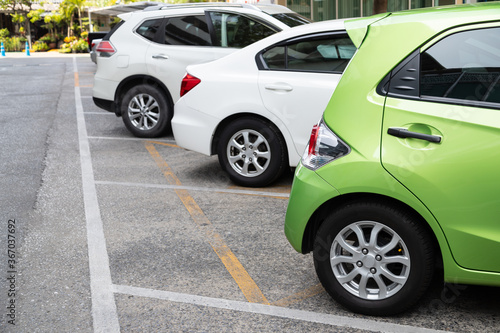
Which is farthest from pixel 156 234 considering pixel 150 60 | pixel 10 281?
pixel 150 60

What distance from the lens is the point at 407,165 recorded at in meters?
3.27

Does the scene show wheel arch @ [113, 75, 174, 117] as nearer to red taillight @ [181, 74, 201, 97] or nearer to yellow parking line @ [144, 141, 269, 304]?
yellow parking line @ [144, 141, 269, 304]

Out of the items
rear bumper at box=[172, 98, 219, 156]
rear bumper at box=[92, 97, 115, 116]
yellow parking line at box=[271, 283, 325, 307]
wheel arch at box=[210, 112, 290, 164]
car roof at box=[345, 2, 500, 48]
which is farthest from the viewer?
rear bumper at box=[92, 97, 115, 116]

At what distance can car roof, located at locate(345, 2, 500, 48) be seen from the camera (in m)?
3.32

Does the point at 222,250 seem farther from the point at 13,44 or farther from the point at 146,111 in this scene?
the point at 13,44

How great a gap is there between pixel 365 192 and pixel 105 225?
2718mm

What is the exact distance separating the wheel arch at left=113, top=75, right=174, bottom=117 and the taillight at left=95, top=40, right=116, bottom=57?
50cm

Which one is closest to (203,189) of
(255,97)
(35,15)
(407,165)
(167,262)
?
(255,97)

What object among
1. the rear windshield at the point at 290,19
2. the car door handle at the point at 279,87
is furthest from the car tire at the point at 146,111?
the car door handle at the point at 279,87

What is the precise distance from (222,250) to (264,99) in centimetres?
203

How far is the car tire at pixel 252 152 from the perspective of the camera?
6.29 meters

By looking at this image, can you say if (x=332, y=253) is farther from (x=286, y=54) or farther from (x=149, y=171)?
(x=149, y=171)

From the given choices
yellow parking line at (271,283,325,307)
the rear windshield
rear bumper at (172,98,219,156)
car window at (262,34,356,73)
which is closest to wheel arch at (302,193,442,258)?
yellow parking line at (271,283,325,307)

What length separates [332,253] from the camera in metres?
3.58
